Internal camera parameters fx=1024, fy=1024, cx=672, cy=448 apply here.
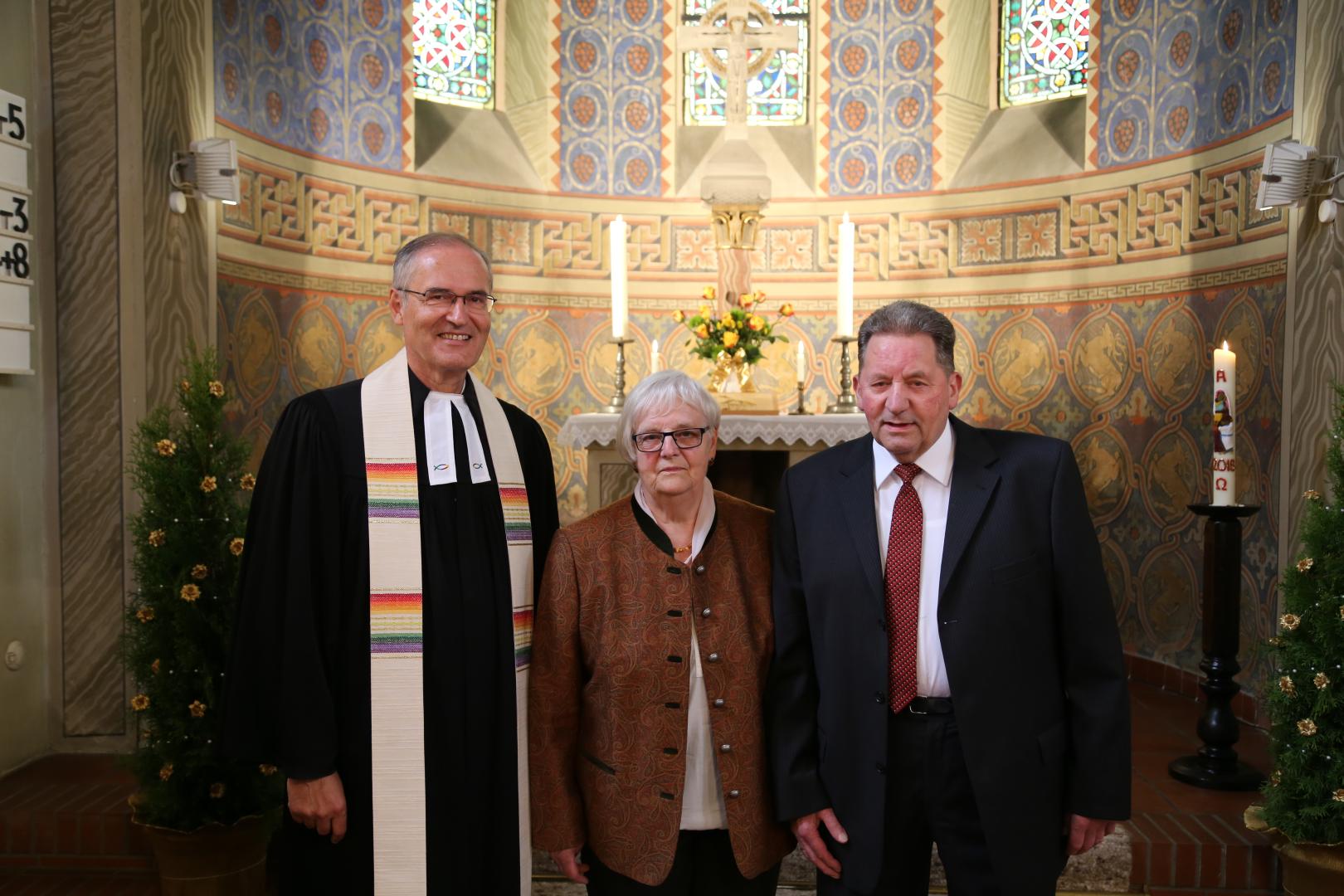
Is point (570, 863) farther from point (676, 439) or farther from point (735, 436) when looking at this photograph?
point (735, 436)

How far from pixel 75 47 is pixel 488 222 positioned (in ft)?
9.66

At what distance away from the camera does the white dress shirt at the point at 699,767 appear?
2.12 m

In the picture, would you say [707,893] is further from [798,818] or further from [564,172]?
[564,172]

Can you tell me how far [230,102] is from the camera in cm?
546

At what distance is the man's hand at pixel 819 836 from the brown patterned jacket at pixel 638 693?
0.07 meters

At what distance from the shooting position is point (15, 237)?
12.7ft

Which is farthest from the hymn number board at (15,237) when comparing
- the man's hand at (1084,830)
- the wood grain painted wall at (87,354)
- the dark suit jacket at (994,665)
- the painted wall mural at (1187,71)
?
the painted wall mural at (1187,71)

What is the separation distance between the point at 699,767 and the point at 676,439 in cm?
69

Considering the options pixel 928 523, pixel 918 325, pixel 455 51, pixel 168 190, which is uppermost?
pixel 455 51

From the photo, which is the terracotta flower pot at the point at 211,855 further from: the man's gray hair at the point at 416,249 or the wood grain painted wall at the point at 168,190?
the man's gray hair at the point at 416,249

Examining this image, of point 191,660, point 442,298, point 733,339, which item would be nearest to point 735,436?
point 733,339

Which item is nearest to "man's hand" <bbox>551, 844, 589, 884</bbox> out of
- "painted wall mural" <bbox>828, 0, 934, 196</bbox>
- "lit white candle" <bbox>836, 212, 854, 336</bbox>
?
"lit white candle" <bbox>836, 212, 854, 336</bbox>

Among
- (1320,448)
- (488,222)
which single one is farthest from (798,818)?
(488,222)

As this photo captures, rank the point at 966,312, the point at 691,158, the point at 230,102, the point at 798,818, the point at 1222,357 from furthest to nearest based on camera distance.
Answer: the point at 691,158 < the point at 966,312 < the point at 230,102 < the point at 1222,357 < the point at 798,818
